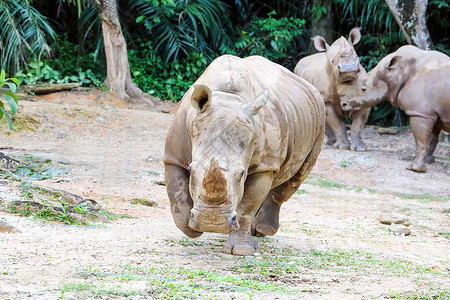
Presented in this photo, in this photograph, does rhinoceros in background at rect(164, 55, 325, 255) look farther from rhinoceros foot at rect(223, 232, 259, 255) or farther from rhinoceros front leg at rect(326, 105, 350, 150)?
rhinoceros front leg at rect(326, 105, 350, 150)

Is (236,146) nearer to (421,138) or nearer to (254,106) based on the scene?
(254,106)

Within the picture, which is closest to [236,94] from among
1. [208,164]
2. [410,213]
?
[208,164]

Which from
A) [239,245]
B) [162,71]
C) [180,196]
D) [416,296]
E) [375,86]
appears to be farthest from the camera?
[162,71]

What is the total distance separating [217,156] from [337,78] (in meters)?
7.86

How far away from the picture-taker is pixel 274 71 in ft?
18.5

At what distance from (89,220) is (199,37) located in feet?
37.5

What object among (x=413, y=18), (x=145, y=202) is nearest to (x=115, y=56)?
(x=413, y=18)

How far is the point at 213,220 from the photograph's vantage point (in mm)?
3928

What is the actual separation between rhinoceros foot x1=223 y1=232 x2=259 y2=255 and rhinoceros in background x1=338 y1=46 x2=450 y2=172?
671cm

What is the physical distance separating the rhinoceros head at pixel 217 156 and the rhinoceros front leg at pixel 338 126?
816 cm

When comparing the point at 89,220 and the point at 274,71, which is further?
the point at 274,71

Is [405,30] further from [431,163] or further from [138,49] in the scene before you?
[138,49]

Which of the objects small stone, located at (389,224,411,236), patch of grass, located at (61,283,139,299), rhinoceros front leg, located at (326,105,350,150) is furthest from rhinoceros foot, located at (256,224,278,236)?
rhinoceros front leg, located at (326,105,350,150)

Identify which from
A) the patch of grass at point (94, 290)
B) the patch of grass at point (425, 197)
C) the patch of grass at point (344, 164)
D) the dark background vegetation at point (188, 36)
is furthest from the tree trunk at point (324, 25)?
the patch of grass at point (94, 290)
